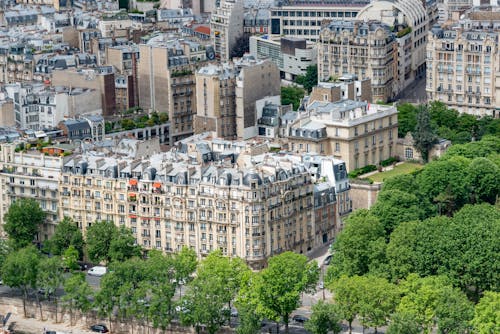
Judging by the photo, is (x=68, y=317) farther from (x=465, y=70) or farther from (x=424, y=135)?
(x=465, y=70)

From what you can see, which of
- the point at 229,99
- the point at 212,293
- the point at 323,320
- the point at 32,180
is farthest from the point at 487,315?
the point at 229,99

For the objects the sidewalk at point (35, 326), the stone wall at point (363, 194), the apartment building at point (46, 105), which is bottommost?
the sidewalk at point (35, 326)

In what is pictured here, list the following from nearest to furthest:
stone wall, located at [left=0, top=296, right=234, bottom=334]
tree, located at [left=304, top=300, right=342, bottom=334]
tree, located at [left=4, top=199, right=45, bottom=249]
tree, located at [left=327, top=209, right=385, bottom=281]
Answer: tree, located at [left=304, top=300, right=342, bottom=334]
stone wall, located at [left=0, top=296, right=234, bottom=334]
tree, located at [left=327, top=209, right=385, bottom=281]
tree, located at [left=4, top=199, right=45, bottom=249]

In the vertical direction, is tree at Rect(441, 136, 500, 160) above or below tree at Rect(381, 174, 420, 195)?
above

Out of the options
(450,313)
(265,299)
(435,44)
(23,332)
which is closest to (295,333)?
(265,299)

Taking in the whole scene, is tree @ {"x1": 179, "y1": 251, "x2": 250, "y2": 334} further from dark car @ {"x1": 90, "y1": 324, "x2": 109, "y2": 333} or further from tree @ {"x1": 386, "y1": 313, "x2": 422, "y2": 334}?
tree @ {"x1": 386, "y1": 313, "x2": 422, "y2": 334}

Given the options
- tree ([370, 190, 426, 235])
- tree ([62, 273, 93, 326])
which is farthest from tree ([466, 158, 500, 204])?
tree ([62, 273, 93, 326])

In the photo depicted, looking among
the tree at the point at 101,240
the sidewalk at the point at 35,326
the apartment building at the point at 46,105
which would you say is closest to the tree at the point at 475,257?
the tree at the point at 101,240

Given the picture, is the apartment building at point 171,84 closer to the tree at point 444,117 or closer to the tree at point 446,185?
the tree at point 444,117
